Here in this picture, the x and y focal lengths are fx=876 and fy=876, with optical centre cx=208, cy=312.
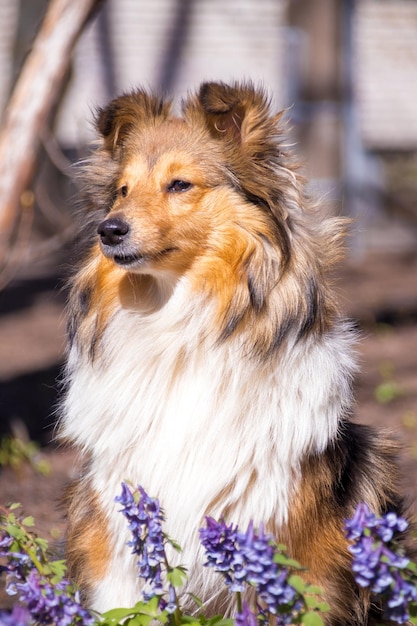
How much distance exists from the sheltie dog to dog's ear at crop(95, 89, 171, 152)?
0.10 metres

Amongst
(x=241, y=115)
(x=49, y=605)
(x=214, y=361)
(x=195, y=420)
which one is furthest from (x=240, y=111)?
(x=49, y=605)

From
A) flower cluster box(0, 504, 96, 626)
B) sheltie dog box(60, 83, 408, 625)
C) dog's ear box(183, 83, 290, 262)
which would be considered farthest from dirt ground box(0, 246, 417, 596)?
flower cluster box(0, 504, 96, 626)

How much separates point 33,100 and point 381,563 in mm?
3623

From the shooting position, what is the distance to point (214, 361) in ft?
9.80

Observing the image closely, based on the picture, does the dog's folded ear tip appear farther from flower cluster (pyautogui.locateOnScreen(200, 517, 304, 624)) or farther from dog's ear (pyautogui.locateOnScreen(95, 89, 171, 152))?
flower cluster (pyautogui.locateOnScreen(200, 517, 304, 624))

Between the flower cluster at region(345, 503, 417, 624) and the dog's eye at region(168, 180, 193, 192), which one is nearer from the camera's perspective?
the flower cluster at region(345, 503, 417, 624)

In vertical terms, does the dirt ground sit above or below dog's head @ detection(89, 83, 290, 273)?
below

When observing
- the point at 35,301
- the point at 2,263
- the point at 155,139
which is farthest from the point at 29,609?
the point at 35,301

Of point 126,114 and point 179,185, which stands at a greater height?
point 126,114

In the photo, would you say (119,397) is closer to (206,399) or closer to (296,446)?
(206,399)

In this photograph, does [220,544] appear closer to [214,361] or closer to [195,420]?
[195,420]

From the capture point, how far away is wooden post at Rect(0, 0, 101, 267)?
193 inches

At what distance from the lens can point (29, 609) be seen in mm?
2299

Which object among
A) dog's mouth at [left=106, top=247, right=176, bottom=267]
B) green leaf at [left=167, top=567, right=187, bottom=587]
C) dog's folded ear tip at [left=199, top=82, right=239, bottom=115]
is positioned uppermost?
dog's folded ear tip at [left=199, top=82, right=239, bottom=115]
